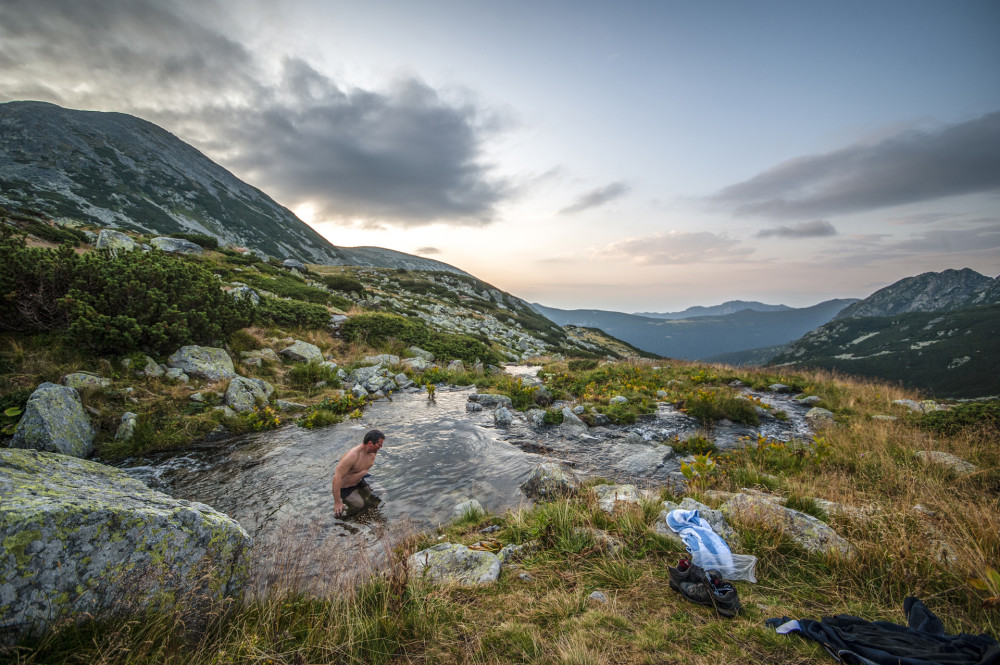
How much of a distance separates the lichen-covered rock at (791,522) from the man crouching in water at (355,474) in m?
5.58

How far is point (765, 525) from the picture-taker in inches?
158

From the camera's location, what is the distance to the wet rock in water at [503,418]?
10.3 m

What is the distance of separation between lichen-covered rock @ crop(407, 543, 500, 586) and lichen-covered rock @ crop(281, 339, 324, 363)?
9804mm

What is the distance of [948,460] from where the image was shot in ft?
18.9

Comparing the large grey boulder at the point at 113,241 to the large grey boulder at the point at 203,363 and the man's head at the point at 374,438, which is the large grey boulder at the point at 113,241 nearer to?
the large grey boulder at the point at 203,363

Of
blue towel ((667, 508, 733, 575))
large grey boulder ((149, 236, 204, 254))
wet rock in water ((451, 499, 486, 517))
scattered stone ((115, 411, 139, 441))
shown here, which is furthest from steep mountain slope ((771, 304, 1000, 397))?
large grey boulder ((149, 236, 204, 254))

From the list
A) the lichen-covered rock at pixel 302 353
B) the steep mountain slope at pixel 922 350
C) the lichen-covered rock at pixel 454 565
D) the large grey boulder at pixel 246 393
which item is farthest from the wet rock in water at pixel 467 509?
the steep mountain slope at pixel 922 350

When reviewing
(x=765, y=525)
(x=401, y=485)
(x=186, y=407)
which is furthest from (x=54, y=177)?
(x=765, y=525)

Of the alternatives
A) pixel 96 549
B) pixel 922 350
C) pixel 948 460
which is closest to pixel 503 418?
pixel 96 549

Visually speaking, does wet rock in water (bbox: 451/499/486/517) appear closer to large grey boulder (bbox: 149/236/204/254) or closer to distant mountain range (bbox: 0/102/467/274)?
large grey boulder (bbox: 149/236/204/254)

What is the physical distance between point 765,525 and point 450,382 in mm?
11521

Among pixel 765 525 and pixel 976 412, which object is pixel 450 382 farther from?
pixel 976 412

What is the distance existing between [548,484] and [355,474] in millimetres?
3516

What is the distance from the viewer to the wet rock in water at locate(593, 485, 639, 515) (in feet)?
15.9
